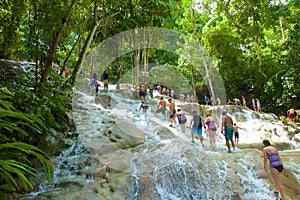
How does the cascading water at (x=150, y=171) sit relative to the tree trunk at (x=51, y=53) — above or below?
below

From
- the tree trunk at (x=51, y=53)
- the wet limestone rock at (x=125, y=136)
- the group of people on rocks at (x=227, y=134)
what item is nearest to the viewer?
the group of people on rocks at (x=227, y=134)

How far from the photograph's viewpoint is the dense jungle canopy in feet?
18.1

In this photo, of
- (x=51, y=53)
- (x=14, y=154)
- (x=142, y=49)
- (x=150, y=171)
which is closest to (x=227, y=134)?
(x=150, y=171)

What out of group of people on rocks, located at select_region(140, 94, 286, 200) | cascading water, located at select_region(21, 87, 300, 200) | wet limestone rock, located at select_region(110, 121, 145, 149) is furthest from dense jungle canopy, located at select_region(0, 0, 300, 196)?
group of people on rocks, located at select_region(140, 94, 286, 200)

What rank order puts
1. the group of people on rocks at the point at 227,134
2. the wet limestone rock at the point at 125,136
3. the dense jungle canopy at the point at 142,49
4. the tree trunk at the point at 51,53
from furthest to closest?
the wet limestone rock at the point at 125,136
the tree trunk at the point at 51,53
the dense jungle canopy at the point at 142,49
the group of people on rocks at the point at 227,134

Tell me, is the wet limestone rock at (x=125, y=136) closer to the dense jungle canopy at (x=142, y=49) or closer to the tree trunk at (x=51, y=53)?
the dense jungle canopy at (x=142, y=49)

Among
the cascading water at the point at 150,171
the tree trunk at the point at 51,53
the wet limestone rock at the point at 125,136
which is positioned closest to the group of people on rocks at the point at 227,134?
the cascading water at the point at 150,171

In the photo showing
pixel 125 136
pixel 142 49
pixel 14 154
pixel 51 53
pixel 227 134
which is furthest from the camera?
pixel 142 49

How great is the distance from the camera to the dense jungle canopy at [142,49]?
5520mm

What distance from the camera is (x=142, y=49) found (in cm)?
1792

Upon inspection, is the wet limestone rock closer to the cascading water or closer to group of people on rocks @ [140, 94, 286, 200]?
the cascading water

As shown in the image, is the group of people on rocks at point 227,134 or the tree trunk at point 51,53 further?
the tree trunk at point 51,53

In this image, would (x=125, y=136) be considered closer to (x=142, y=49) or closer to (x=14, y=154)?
(x=14, y=154)

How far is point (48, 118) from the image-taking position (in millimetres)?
5387
